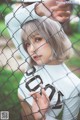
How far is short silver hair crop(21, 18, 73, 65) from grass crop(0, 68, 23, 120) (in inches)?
10.8

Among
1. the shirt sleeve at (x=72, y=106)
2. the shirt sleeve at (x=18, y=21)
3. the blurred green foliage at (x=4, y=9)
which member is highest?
the blurred green foliage at (x=4, y=9)

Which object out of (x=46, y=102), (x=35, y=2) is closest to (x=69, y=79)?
(x=46, y=102)

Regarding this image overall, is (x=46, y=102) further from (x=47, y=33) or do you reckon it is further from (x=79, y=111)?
(x=47, y=33)

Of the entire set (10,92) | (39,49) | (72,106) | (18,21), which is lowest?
(72,106)

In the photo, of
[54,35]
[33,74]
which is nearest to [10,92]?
[33,74]

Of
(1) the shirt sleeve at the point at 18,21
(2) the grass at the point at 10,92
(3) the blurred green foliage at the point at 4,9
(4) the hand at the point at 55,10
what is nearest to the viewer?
(4) the hand at the point at 55,10

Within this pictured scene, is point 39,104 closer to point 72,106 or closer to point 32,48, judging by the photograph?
point 72,106

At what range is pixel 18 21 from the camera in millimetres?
2721

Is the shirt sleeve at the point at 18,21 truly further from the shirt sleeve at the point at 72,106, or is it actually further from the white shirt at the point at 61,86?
the shirt sleeve at the point at 72,106

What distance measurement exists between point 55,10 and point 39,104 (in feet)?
1.52

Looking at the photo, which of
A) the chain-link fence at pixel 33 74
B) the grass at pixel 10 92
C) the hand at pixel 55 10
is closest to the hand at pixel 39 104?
the chain-link fence at pixel 33 74

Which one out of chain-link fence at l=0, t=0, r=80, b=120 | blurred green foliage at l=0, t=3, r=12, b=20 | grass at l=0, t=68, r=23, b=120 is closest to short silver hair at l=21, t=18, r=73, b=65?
chain-link fence at l=0, t=0, r=80, b=120

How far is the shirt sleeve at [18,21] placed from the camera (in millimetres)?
2664

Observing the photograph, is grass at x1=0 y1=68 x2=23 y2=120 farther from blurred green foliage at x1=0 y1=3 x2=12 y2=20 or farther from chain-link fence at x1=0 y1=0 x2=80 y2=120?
blurred green foliage at x1=0 y1=3 x2=12 y2=20
